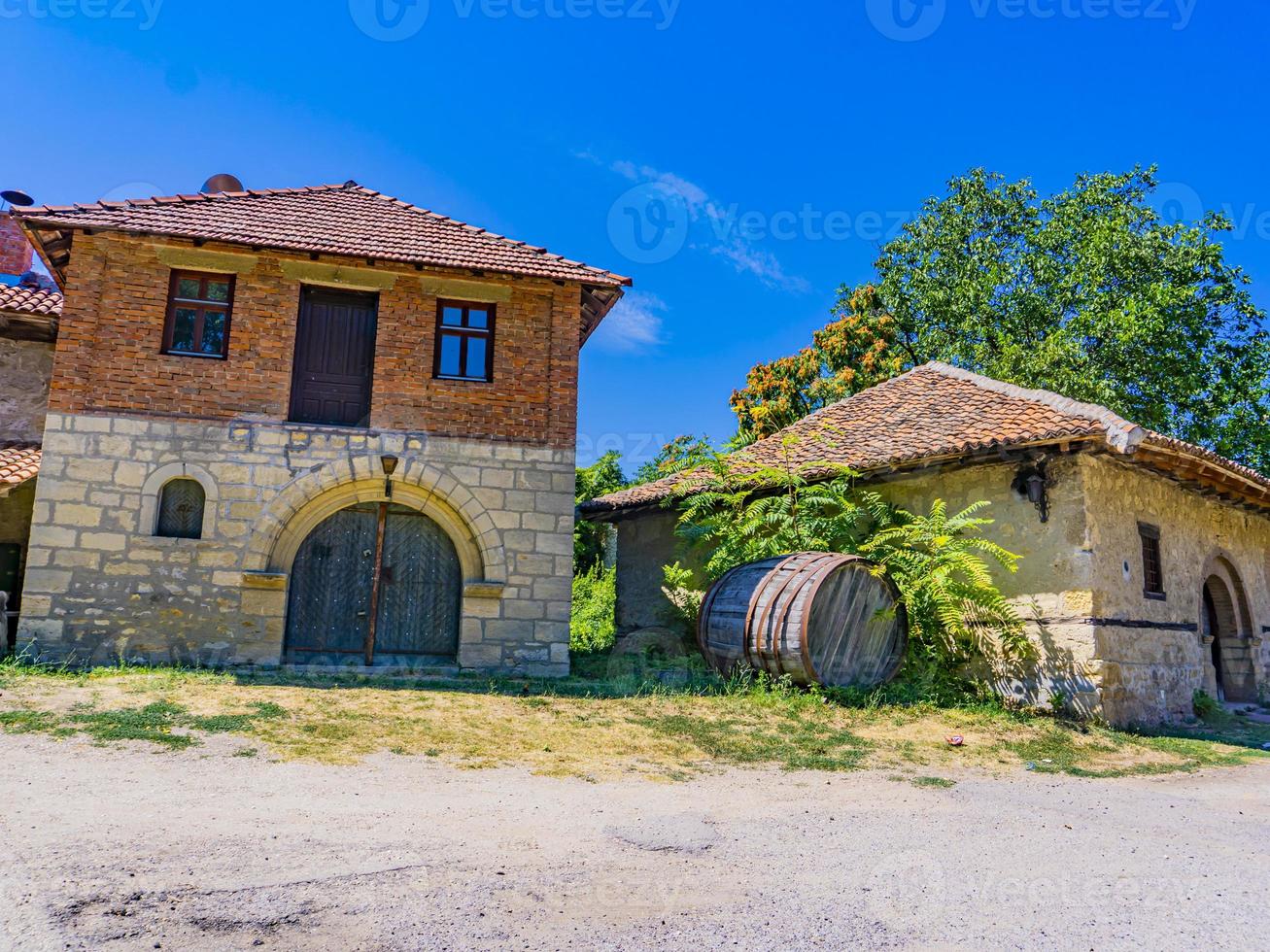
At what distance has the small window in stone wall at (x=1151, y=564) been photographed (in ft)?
33.4

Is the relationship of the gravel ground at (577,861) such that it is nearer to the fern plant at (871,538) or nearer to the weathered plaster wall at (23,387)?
the fern plant at (871,538)

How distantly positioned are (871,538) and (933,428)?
4.93 ft

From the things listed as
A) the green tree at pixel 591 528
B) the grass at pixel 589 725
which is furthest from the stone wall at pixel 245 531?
the green tree at pixel 591 528

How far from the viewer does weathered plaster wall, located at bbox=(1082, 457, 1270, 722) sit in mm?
9164

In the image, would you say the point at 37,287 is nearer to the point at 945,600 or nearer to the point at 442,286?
the point at 442,286

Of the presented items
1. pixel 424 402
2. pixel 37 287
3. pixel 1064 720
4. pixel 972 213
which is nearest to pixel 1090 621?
pixel 1064 720

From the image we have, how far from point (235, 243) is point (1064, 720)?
10.1 metres

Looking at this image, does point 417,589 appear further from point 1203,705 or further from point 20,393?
point 1203,705

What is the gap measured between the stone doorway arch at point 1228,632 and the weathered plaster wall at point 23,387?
1565 cm

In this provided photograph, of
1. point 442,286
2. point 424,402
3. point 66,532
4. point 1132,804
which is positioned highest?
point 442,286

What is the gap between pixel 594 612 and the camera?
638 inches

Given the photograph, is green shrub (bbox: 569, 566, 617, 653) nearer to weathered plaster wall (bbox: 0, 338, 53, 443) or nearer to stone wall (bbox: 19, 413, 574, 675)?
stone wall (bbox: 19, 413, 574, 675)

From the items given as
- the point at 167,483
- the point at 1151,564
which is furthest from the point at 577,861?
the point at 1151,564

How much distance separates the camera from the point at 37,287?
12.9 metres
